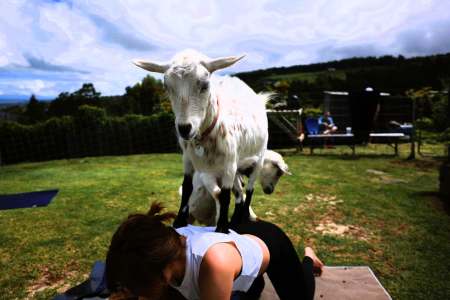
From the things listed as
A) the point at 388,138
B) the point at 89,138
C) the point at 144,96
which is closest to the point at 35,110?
the point at 89,138

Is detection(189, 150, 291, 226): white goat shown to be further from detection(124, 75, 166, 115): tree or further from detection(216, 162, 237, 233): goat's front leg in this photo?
detection(124, 75, 166, 115): tree

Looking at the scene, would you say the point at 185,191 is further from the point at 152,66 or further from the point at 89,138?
the point at 89,138

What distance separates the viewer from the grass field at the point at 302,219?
12.0 ft

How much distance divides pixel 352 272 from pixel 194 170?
222 centimetres

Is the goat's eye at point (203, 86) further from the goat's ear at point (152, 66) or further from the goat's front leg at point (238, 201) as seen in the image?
the goat's front leg at point (238, 201)

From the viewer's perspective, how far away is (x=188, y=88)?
69.2 inches

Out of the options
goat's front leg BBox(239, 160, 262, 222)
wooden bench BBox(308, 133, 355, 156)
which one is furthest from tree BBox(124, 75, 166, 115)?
goat's front leg BBox(239, 160, 262, 222)

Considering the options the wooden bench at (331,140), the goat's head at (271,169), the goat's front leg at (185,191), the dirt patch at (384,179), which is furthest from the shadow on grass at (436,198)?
the wooden bench at (331,140)

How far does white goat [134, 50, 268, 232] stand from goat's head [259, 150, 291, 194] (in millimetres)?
630

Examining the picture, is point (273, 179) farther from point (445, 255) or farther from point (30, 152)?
point (30, 152)

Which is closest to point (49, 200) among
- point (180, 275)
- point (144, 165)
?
point (144, 165)

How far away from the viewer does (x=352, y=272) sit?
3469 millimetres

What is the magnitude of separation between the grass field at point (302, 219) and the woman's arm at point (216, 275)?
95.1 inches

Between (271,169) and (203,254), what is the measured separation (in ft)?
6.43
